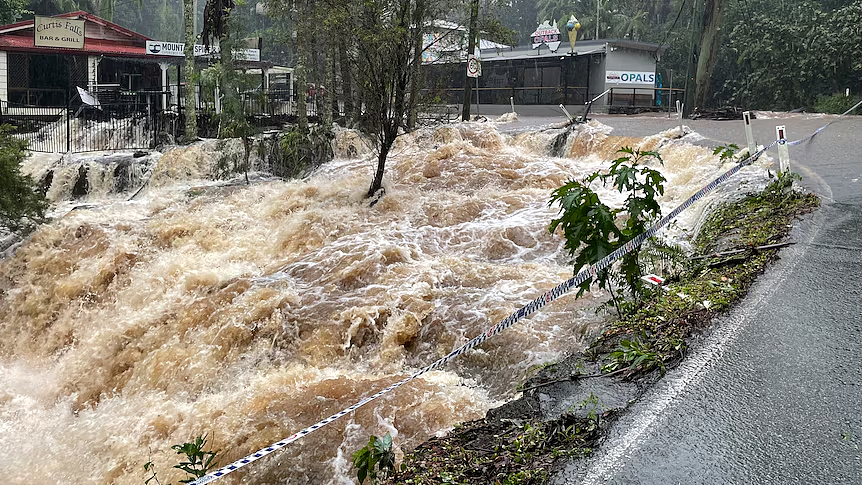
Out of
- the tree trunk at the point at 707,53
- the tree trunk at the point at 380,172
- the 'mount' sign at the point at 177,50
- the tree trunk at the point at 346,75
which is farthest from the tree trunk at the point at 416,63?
the tree trunk at the point at 707,53

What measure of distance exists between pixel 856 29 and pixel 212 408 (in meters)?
31.7

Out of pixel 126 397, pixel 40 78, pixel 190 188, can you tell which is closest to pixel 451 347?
pixel 126 397

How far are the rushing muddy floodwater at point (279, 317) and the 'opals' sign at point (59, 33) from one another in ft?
45.5

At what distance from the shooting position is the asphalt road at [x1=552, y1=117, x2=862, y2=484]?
360cm

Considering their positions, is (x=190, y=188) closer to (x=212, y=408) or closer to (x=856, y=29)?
(x=212, y=408)

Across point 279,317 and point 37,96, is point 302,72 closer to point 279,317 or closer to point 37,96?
point 279,317

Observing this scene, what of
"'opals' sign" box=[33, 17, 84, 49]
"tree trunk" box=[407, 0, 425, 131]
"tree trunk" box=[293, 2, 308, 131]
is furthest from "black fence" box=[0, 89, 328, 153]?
"tree trunk" box=[407, 0, 425, 131]

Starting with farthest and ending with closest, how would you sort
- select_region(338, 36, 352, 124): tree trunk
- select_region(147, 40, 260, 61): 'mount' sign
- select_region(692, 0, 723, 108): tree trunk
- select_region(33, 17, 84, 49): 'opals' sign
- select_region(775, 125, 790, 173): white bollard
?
1. select_region(692, 0, 723, 108): tree trunk
2. select_region(33, 17, 84, 49): 'opals' sign
3. select_region(147, 40, 260, 61): 'mount' sign
4. select_region(338, 36, 352, 124): tree trunk
5. select_region(775, 125, 790, 173): white bollard

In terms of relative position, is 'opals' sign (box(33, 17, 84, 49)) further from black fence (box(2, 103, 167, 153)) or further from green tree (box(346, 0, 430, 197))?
green tree (box(346, 0, 430, 197))

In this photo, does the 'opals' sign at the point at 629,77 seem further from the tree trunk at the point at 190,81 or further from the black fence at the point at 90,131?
the black fence at the point at 90,131

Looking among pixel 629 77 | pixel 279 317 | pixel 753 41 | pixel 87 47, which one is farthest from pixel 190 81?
pixel 753 41

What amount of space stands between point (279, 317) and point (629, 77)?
92.9 feet

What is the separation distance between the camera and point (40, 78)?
97.4ft

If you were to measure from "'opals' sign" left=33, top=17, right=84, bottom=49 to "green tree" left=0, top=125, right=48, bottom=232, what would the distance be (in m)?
15.0
